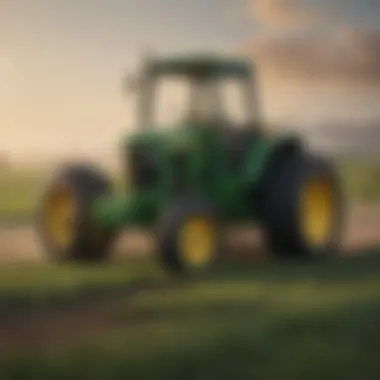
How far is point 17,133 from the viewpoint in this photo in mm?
1875

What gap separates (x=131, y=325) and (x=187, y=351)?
118 millimetres

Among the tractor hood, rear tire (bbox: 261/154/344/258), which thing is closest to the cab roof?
the tractor hood

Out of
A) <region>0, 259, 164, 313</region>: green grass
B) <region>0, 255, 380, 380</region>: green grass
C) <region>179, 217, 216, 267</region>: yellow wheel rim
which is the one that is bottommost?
<region>0, 255, 380, 380</region>: green grass

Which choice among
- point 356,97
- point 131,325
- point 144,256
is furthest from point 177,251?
point 356,97

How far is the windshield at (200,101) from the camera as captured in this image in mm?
1972

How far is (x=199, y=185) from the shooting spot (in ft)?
6.61

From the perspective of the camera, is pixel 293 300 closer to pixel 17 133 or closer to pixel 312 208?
pixel 312 208

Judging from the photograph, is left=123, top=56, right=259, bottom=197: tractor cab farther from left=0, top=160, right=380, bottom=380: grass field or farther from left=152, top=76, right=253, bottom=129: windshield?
left=0, top=160, right=380, bottom=380: grass field

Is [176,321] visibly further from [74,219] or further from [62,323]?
[74,219]

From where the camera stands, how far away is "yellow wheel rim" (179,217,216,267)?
1.88 meters

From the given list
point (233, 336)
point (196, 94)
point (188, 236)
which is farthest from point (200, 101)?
point (233, 336)

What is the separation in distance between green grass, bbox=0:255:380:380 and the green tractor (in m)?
0.13

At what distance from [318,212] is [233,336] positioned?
50cm

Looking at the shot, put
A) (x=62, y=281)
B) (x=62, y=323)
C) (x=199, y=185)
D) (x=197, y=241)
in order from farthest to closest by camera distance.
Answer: (x=199, y=185) → (x=197, y=241) → (x=62, y=281) → (x=62, y=323)
